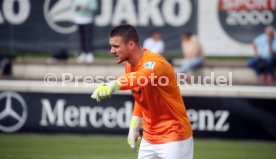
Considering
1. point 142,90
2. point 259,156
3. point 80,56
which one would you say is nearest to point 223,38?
point 80,56

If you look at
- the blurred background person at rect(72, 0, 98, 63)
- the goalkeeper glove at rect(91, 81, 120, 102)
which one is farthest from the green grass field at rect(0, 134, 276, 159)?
the goalkeeper glove at rect(91, 81, 120, 102)

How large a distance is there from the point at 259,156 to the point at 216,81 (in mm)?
4235

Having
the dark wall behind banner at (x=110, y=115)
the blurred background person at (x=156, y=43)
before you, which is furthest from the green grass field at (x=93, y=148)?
the blurred background person at (x=156, y=43)

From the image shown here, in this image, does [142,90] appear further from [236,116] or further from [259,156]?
[236,116]

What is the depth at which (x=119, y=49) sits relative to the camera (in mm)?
7254

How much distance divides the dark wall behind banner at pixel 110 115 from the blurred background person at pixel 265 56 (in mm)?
3441

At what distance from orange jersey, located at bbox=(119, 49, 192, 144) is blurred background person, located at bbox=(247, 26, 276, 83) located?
34.4 ft

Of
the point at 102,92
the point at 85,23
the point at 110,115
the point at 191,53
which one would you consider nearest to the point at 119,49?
the point at 102,92

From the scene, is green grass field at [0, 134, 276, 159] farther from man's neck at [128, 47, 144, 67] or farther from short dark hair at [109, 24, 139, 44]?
short dark hair at [109, 24, 139, 44]

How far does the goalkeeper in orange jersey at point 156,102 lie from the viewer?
7.26 meters

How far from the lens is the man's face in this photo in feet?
23.7

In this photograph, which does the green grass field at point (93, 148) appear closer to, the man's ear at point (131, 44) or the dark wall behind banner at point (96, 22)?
the dark wall behind banner at point (96, 22)

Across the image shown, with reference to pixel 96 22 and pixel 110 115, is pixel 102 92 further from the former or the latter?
pixel 96 22

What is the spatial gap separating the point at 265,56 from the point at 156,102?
11106 mm
